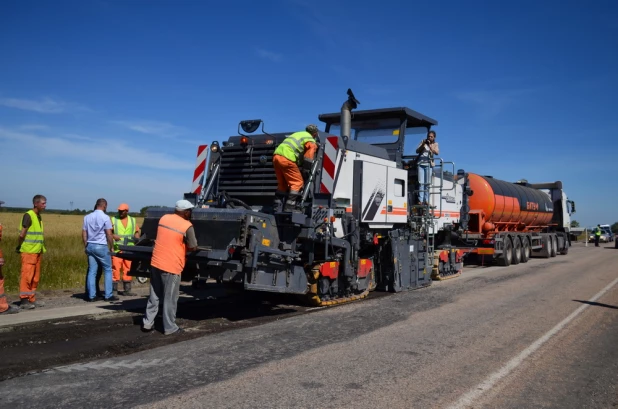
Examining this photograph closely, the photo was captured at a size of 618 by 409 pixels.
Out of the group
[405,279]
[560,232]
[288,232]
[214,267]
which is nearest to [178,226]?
[214,267]

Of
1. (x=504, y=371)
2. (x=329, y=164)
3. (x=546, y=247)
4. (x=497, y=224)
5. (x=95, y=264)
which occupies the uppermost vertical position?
(x=329, y=164)

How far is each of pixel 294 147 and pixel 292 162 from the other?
0.77 feet

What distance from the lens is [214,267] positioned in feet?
21.7

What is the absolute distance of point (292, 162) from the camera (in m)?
7.57

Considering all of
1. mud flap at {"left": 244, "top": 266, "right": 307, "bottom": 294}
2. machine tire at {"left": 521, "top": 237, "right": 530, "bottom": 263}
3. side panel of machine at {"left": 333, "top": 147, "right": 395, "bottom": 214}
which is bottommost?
mud flap at {"left": 244, "top": 266, "right": 307, "bottom": 294}

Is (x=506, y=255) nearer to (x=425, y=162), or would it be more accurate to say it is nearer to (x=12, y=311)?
(x=425, y=162)

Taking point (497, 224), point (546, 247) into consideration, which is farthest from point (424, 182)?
point (546, 247)

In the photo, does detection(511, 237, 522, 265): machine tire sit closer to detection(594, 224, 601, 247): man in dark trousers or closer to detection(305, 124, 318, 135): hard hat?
detection(305, 124, 318, 135): hard hat

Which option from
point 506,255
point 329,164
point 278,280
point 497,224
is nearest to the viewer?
point 278,280

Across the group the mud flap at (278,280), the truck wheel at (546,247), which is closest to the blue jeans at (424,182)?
the mud flap at (278,280)

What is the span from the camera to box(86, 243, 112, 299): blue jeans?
8492 mm

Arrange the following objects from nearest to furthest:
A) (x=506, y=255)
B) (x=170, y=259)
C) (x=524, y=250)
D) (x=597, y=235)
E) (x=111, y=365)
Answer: (x=111, y=365) → (x=170, y=259) → (x=506, y=255) → (x=524, y=250) → (x=597, y=235)

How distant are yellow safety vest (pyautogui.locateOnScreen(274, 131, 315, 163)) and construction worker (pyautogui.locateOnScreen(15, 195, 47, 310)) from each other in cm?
400

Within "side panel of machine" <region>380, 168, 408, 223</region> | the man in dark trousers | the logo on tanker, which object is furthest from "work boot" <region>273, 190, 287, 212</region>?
the man in dark trousers
